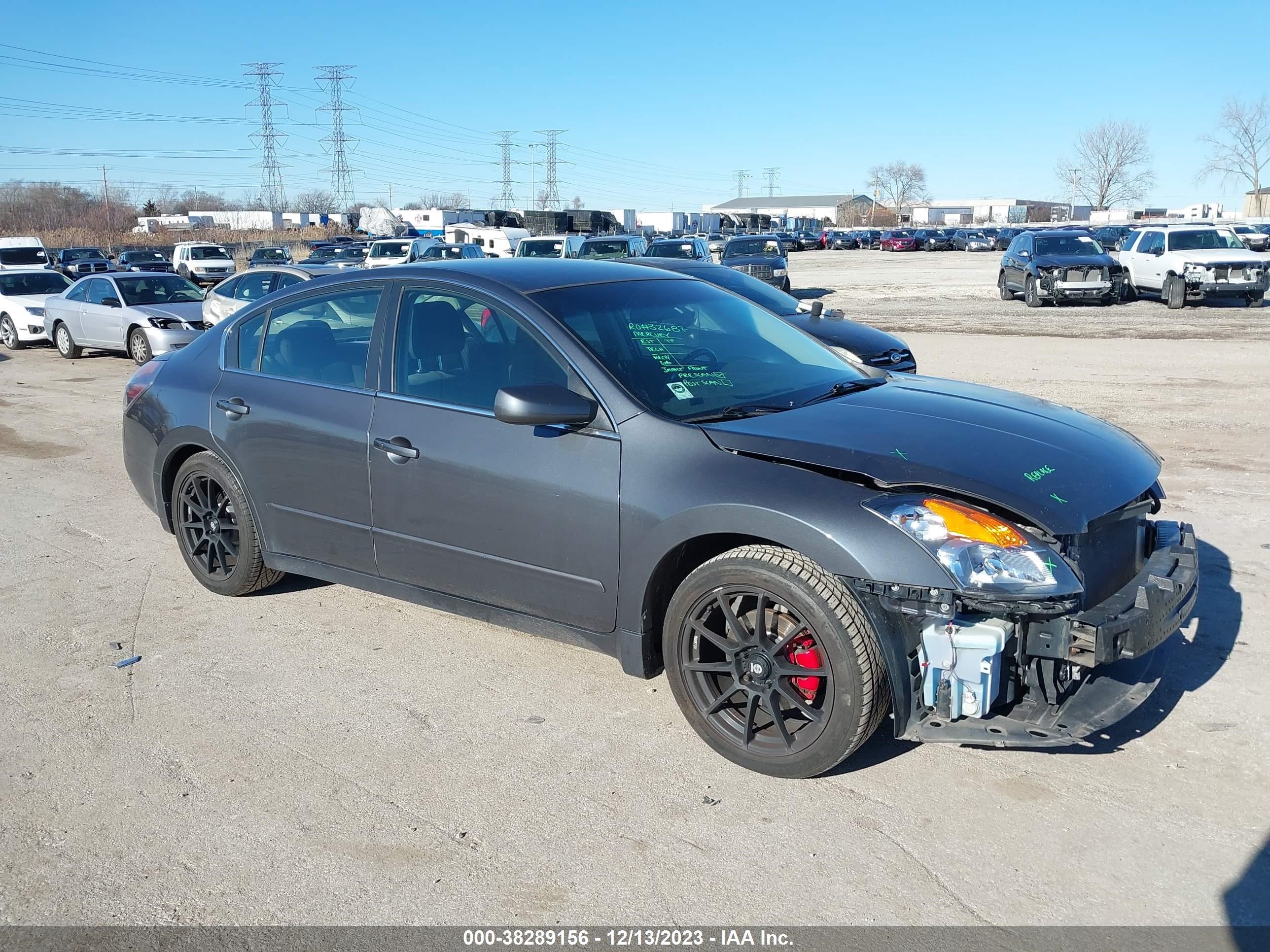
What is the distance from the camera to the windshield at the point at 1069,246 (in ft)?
81.0

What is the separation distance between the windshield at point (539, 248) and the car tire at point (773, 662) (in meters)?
25.3

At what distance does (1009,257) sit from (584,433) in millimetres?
25171

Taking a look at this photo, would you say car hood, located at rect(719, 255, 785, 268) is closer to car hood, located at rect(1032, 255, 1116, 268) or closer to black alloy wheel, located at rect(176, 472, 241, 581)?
car hood, located at rect(1032, 255, 1116, 268)

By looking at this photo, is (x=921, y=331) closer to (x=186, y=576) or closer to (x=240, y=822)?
(x=186, y=576)

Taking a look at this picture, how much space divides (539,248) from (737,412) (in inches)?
1048

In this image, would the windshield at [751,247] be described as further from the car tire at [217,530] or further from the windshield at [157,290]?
the car tire at [217,530]

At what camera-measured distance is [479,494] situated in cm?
418

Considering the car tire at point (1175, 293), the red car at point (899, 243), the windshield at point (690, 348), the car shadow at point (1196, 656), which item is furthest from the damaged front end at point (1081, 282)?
the red car at point (899, 243)

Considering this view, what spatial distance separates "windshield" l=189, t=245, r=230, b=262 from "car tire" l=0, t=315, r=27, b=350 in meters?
22.6

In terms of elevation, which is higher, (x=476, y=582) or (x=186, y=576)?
(x=476, y=582)

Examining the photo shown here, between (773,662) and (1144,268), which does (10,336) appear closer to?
(773,662)

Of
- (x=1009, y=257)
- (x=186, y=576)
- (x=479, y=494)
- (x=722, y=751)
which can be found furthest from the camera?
(x=1009, y=257)

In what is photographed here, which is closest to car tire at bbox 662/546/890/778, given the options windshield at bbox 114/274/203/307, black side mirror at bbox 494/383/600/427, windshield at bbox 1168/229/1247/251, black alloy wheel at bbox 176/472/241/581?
black side mirror at bbox 494/383/600/427

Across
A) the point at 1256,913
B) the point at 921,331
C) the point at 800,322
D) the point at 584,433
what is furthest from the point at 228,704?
the point at 921,331
